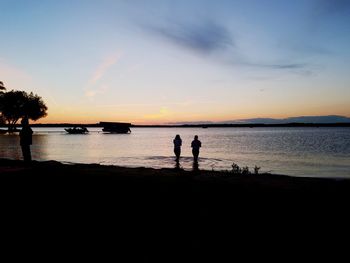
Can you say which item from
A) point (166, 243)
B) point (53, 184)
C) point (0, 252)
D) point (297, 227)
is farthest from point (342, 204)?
point (53, 184)

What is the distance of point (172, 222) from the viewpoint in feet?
22.7

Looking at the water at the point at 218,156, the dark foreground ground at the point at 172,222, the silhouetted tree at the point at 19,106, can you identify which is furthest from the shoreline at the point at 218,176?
the silhouetted tree at the point at 19,106

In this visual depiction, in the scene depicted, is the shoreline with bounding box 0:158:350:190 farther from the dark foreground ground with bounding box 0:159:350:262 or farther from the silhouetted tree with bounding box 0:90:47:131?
the silhouetted tree with bounding box 0:90:47:131

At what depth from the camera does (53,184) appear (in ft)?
35.3

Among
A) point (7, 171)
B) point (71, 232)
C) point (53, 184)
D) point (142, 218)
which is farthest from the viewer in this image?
point (7, 171)

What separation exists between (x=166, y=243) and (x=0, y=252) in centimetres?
273

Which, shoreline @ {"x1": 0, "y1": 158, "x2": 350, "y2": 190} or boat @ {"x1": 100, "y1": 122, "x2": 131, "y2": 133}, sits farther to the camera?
boat @ {"x1": 100, "y1": 122, "x2": 131, "y2": 133}

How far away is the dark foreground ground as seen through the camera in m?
5.51

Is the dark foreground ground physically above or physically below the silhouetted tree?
below

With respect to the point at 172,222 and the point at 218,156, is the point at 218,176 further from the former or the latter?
the point at 218,156

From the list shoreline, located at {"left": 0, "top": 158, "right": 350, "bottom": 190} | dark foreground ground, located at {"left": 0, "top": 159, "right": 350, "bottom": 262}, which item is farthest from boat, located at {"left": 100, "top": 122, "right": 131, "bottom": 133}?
dark foreground ground, located at {"left": 0, "top": 159, "right": 350, "bottom": 262}

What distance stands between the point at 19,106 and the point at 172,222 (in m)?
112

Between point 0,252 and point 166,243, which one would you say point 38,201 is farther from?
point 166,243

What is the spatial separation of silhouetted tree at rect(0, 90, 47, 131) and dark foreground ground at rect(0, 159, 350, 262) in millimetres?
98855
